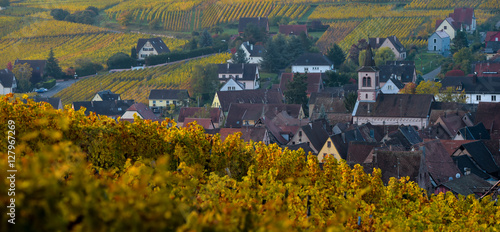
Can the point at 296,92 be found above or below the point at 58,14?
below

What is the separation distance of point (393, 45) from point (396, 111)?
33.4 metres

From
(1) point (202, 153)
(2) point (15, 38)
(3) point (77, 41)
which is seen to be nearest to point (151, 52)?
(3) point (77, 41)

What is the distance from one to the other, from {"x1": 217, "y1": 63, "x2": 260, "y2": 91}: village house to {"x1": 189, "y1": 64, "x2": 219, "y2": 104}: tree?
2977mm

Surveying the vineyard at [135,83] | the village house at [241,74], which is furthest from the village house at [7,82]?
the village house at [241,74]

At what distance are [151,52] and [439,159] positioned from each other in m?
64.2

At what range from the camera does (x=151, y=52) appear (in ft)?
324

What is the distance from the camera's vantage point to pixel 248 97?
3063 inches

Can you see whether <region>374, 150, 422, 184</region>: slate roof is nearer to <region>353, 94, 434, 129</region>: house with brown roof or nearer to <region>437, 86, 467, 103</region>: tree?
<region>353, 94, 434, 129</region>: house with brown roof

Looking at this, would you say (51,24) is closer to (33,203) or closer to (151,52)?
(151,52)

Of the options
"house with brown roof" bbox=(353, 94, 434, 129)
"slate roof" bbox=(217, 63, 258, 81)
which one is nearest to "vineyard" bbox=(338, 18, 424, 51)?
"slate roof" bbox=(217, 63, 258, 81)

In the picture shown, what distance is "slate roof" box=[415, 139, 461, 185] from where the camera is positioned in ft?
122

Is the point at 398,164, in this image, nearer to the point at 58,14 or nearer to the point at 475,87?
the point at 475,87

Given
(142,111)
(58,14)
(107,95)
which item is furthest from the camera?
(58,14)

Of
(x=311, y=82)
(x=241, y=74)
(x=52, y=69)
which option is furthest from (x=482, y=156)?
(x=52, y=69)
